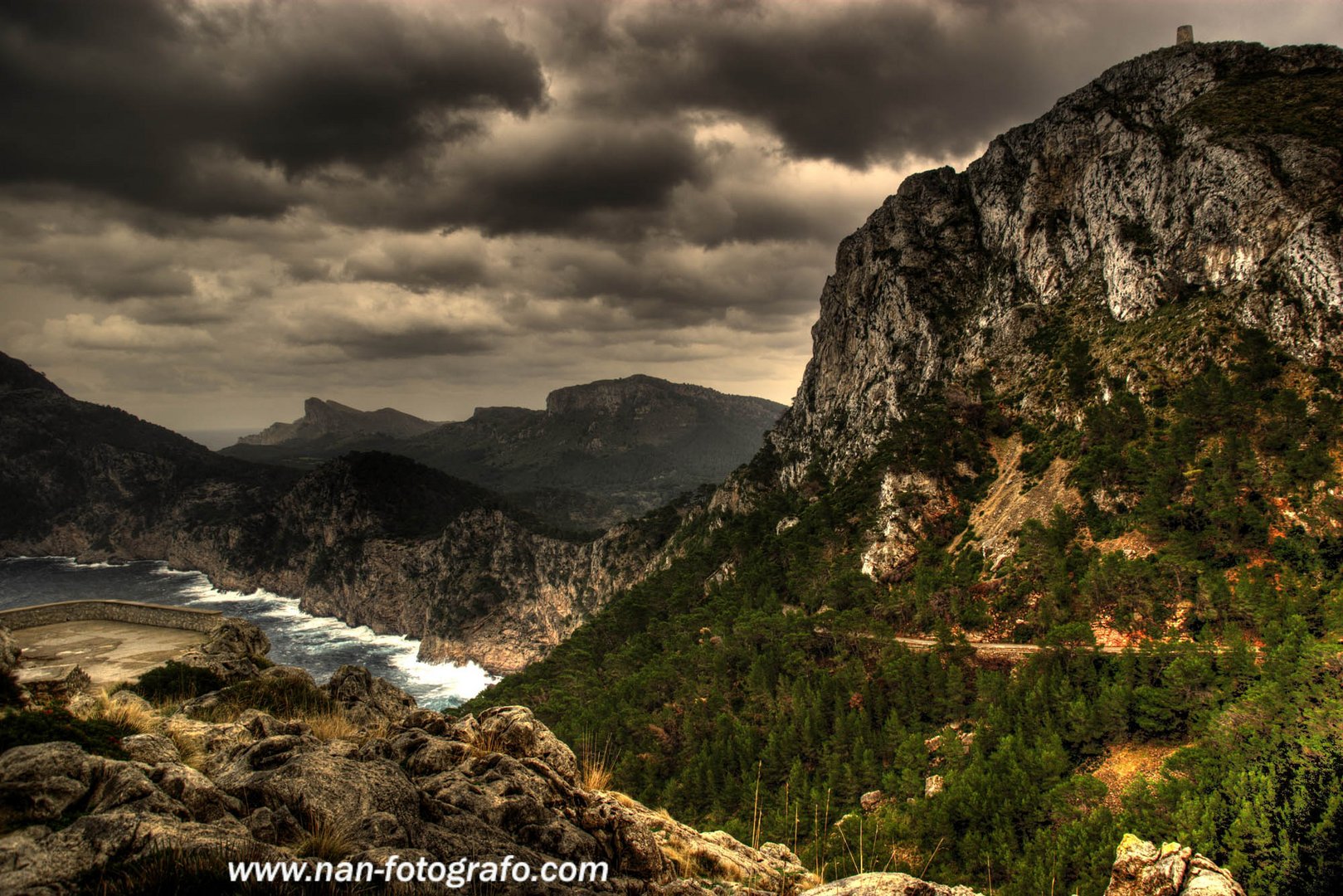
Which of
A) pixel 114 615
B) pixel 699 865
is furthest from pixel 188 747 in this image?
pixel 114 615

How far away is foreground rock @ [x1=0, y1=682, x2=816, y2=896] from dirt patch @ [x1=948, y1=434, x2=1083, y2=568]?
229 feet

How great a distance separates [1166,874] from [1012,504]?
7537 centimetres

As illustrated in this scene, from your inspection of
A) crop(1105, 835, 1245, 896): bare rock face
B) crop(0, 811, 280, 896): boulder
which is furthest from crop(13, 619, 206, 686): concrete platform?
crop(1105, 835, 1245, 896): bare rock face

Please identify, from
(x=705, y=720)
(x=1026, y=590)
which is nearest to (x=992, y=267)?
(x=1026, y=590)

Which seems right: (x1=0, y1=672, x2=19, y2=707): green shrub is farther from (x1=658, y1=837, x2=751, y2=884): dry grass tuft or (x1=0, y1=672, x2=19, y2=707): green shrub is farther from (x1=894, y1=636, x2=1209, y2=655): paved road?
(x1=894, y1=636, x2=1209, y2=655): paved road

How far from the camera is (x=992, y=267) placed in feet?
379

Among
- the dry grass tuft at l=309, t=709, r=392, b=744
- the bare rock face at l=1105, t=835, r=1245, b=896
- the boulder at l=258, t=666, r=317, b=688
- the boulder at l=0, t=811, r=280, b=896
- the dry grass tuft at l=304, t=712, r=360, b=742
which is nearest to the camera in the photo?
the boulder at l=0, t=811, r=280, b=896

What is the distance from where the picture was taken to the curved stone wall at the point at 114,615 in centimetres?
3103

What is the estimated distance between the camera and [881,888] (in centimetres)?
1228

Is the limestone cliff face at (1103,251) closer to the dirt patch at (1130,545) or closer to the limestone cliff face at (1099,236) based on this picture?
the limestone cliff face at (1099,236)

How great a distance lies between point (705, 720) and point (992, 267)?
9888 cm

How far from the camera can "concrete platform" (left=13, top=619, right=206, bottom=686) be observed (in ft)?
82.3

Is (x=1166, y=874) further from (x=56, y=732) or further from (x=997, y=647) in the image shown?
(x=997, y=647)

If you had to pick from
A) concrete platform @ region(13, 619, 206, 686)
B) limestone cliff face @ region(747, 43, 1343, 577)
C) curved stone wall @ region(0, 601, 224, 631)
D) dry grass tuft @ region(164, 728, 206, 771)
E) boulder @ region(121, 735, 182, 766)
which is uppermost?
limestone cliff face @ region(747, 43, 1343, 577)
